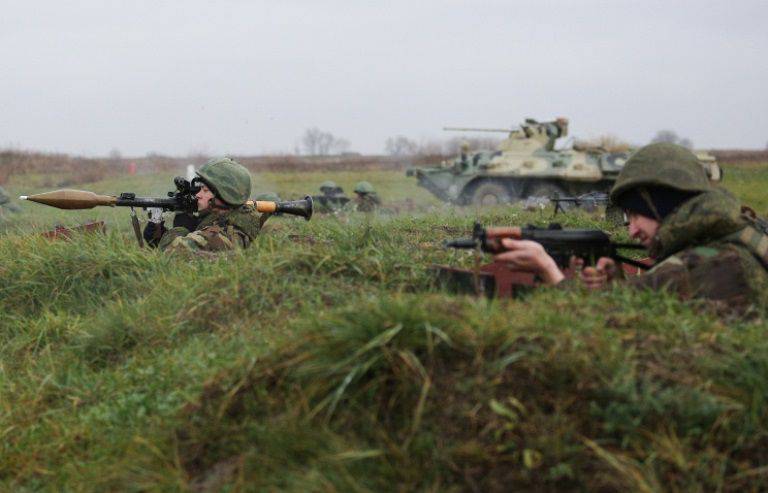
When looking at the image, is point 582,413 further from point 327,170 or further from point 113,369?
point 327,170

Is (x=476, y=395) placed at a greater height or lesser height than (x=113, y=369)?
greater

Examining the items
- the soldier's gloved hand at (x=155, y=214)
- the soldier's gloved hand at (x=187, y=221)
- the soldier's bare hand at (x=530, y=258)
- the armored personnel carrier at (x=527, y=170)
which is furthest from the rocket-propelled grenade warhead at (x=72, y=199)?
the armored personnel carrier at (x=527, y=170)

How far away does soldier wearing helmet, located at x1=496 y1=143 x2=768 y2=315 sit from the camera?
13.6 feet

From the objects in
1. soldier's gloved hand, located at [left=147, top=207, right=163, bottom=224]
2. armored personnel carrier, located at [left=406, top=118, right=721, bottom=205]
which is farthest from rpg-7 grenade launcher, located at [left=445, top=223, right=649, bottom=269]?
armored personnel carrier, located at [left=406, top=118, right=721, bottom=205]

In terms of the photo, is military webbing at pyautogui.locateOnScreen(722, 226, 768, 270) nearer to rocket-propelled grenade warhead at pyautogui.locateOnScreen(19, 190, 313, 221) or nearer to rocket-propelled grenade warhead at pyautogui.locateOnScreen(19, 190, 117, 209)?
rocket-propelled grenade warhead at pyautogui.locateOnScreen(19, 190, 313, 221)

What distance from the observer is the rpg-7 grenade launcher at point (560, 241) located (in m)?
4.47

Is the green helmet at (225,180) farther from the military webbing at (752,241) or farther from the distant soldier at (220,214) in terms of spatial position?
the military webbing at (752,241)

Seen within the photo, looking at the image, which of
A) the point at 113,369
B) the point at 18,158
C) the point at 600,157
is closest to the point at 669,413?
the point at 113,369

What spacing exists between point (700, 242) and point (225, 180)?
12.8 feet

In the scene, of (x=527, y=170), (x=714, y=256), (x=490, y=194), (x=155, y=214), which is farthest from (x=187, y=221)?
(x=490, y=194)

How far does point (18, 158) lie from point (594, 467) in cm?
3887

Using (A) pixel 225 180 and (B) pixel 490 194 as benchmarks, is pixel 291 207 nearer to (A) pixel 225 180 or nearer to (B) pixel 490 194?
(A) pixel 225 180

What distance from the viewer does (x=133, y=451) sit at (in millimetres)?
3883

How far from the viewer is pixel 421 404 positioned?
3.31 m
